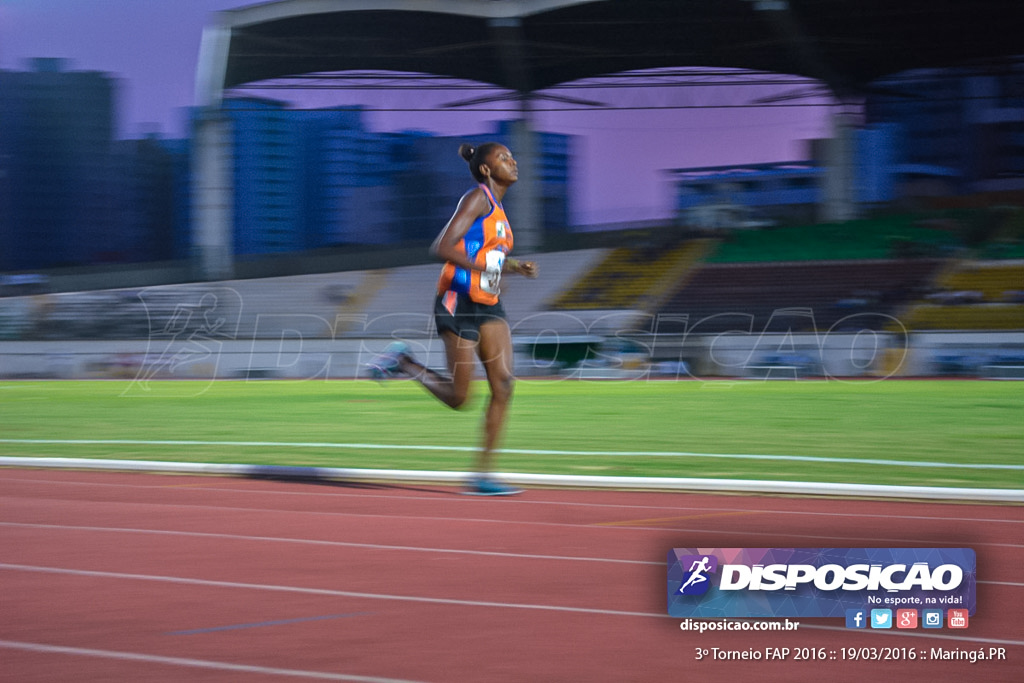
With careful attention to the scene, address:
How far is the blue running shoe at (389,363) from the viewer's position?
6668mm

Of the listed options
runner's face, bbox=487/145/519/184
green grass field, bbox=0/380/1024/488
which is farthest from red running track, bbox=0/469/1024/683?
green grass field, bbox=0/380/1024/488

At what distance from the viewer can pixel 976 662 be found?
2.90 m

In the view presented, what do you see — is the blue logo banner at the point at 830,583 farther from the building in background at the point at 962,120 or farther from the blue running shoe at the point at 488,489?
the building in background at the point at 962,120

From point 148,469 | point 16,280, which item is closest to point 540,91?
point 16,280

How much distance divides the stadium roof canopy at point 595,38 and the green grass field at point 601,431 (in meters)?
16.9

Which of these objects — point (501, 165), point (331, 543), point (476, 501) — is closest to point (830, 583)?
point (331, 543)

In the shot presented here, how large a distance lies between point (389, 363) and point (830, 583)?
4.04 m

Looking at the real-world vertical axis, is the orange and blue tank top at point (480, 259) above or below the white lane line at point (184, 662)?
above

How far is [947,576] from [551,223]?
127 ft

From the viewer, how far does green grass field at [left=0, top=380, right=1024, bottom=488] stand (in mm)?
8086

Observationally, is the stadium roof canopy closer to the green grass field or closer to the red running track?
the green grass field

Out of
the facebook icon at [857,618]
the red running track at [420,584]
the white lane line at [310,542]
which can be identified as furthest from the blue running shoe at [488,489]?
the facebook icon at [857,618]

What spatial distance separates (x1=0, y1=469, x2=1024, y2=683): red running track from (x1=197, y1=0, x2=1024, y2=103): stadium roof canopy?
96.1 ft

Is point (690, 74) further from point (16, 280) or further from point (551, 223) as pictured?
point (16, 280)
